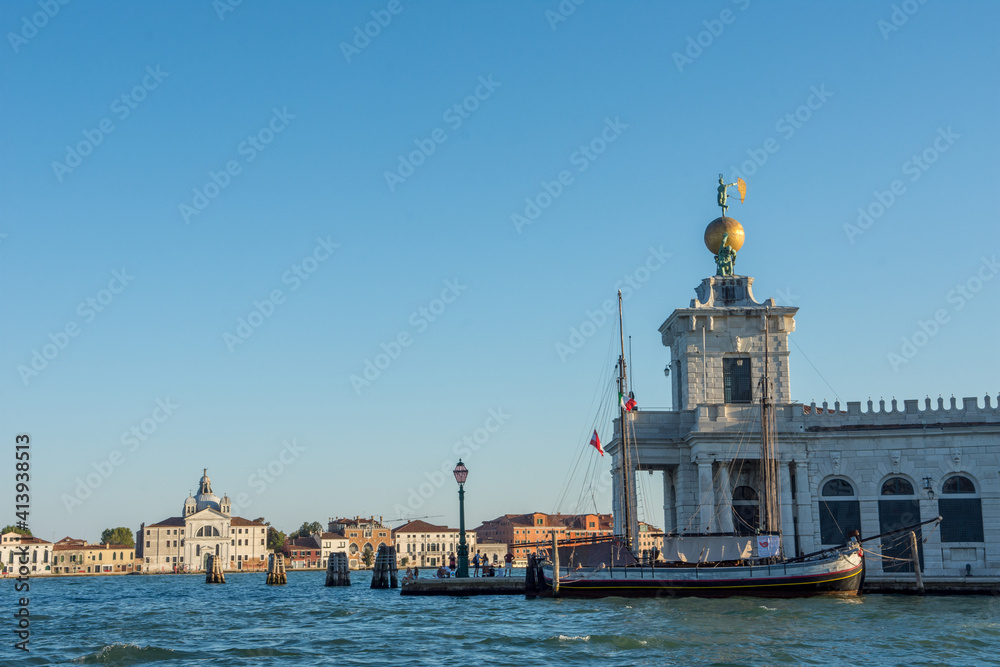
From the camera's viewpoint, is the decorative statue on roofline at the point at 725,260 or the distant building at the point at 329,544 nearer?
the decorative statue on roofline at the point at 725,260

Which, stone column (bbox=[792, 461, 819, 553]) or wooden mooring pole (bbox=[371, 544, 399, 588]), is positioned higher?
stone column (bbox=[792, 461, 819, 553])

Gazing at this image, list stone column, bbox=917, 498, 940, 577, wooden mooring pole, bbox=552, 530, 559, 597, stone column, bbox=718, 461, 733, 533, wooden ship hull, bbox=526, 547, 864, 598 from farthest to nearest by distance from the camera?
stone column, bbox=718, 461, 733, 533
stone column, bbox=917, 498, 940, 577
wooden mooring pole, bbox=552, 530, 559, 597
wooden ship hull, bbox=526, 547, 864, 598

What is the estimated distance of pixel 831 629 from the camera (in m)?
32.2

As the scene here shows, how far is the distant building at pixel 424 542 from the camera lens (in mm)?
182000

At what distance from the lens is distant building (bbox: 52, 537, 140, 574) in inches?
6885

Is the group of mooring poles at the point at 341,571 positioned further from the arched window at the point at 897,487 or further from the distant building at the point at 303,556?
the distant building at the point at 303,556

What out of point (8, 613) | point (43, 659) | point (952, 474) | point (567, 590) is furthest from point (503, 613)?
point (8, 613)

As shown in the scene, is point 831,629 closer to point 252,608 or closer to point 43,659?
point 43,659

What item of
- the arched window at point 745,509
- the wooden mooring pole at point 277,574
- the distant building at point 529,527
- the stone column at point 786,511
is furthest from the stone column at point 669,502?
the distant building at point 529,527

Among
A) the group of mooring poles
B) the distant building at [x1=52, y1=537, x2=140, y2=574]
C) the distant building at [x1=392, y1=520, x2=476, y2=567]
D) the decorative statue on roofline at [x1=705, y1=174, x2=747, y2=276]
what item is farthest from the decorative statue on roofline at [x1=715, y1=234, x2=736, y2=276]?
the distant building at [x1=52, y1=537, x2=140, y2=574]

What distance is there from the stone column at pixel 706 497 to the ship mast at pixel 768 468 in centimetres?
217

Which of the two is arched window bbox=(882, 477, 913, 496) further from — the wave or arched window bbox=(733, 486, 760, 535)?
the wave

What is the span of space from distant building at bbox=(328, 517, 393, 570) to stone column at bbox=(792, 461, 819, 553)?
14238 cm

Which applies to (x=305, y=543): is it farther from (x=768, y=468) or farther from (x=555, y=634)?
(x=555, y=634)
